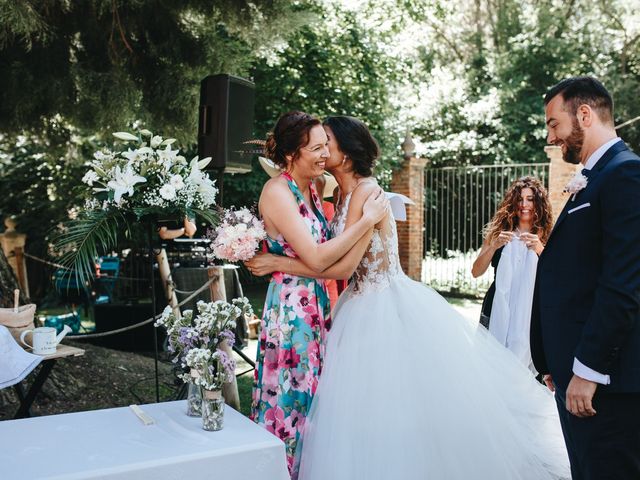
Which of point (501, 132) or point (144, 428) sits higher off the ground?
point (501, 132)

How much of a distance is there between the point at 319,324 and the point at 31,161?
13.1m

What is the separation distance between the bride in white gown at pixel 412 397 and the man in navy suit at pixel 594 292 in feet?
1.41

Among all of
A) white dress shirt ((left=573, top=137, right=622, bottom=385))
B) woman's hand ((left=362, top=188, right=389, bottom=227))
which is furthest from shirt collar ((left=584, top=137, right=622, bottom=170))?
woman's hand ((left=362, top=188, right=389, bottom=227))

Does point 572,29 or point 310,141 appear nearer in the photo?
point 310,141

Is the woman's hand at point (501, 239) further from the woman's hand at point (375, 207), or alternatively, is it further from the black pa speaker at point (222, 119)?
the black pa speaker at point (222, 119)

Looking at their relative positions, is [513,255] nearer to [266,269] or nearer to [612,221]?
[266,269]

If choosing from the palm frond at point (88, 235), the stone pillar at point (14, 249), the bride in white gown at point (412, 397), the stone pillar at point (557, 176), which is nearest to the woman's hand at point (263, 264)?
the bride in white gown at point (412, 397)

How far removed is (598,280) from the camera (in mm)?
1834

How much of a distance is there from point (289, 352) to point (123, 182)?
1.11 metres

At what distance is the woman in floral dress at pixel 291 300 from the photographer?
2.61 m

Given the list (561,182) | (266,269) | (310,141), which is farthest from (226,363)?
(561,182)

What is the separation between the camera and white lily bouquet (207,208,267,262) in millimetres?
2475

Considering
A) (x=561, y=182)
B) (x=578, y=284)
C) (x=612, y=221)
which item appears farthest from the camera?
(x=561, y=182)

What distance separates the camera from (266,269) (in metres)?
2.65
